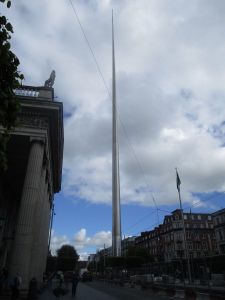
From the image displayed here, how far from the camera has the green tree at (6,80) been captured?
729cm

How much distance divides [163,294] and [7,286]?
14467mm

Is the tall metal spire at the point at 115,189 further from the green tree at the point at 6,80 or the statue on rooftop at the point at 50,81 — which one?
the green tree at the point at 6,80

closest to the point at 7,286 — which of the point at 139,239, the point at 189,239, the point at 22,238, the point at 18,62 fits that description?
the point at 22,238

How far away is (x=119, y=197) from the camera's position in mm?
76750

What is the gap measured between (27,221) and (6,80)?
52.4 ft

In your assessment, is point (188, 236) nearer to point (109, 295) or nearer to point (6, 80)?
point (109, 295)

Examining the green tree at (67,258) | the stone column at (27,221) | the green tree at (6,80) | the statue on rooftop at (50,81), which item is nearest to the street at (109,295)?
the stone column at (27,221)

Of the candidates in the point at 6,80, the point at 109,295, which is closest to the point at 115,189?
the point at 109,295

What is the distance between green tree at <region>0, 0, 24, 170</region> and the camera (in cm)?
729

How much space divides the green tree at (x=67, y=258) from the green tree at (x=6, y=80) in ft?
361

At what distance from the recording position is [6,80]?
25.2 ft

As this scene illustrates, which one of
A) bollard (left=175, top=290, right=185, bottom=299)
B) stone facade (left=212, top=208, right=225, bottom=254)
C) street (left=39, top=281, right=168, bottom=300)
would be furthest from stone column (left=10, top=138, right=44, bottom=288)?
stone facade (left=212, top=208, right=225, bottom=254)

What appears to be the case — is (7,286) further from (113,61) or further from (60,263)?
(60,263)

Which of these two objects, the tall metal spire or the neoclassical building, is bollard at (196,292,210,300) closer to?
the neoclassical building
